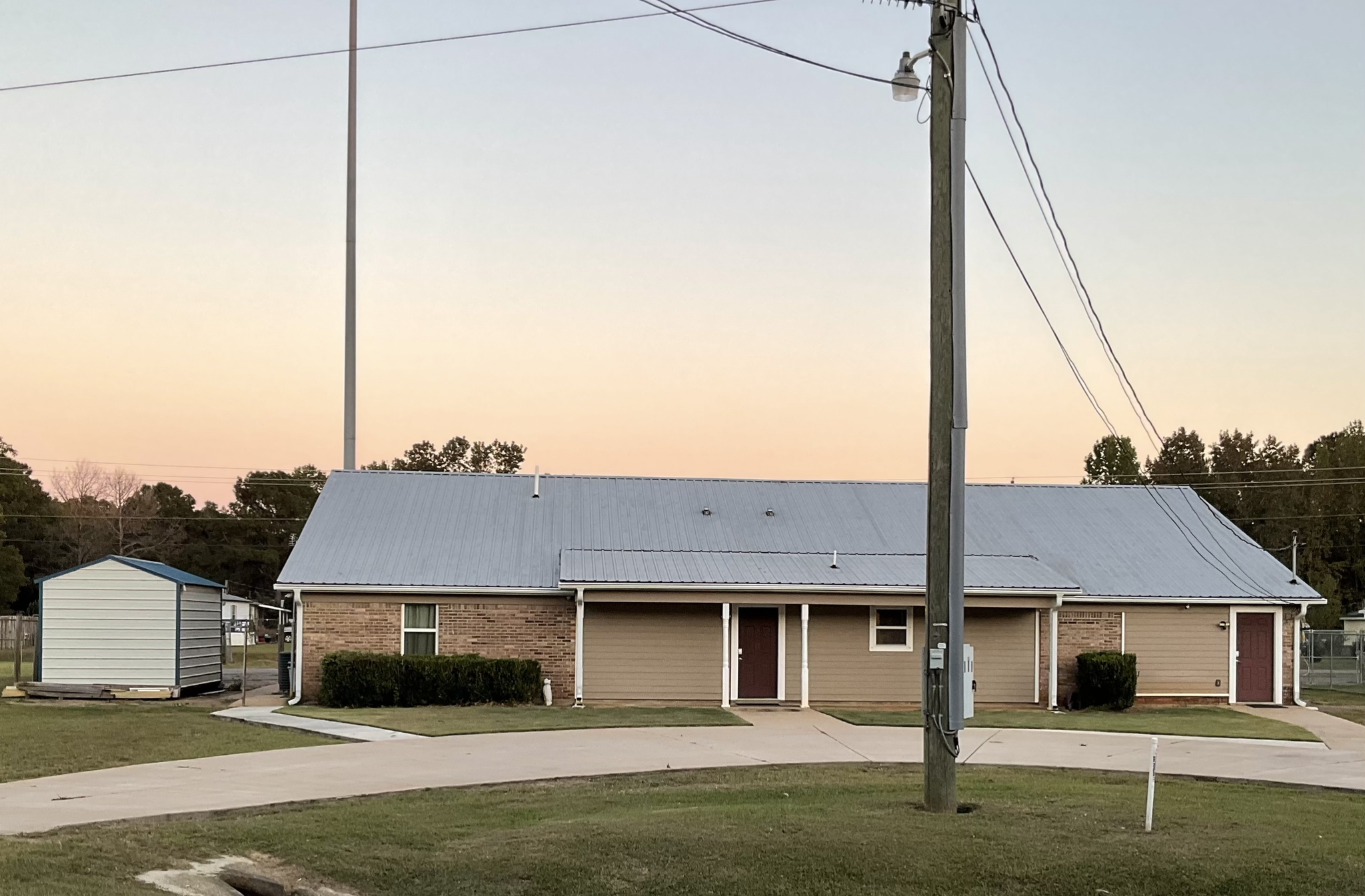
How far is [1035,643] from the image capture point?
26734mm

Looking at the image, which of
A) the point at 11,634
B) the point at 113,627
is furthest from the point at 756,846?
the point at 11,634

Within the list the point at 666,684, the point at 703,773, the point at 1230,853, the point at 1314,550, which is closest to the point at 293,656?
the point at 666,684

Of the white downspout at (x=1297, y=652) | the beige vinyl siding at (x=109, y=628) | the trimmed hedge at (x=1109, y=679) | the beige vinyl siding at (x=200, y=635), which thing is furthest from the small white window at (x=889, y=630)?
the beige vinyl siding at (x=109, y=628)

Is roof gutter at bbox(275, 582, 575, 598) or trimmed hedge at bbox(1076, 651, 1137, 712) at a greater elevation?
roof gutter at bbox(275, 582, 575, 598)

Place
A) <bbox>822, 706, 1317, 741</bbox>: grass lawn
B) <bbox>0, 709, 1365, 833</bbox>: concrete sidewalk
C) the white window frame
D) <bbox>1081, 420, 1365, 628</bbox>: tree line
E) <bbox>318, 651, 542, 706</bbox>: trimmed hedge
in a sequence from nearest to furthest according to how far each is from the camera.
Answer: <bbox>0, 709, 1365, 833</bbox>: concrete sidewalk < <bbox>822, 706, 1317, 741</bbox>: grass lawn < <bbox>318, 651, 542, 706</bbox>: trimmed hedge < the white window frame < <bbox>1081, 420, 1365, 628</bbox>: tree line

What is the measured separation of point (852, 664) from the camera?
85.9 ft

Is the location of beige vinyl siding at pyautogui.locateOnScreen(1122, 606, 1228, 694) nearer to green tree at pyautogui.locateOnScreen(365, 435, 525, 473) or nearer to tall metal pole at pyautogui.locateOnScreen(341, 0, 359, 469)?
tall metal pole at pyautogui.locateOnScreen(341, 0, 359, 469)

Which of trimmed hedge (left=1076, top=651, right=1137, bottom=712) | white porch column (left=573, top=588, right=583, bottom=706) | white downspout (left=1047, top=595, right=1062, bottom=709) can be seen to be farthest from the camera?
trimmed hedge (left=1076, top=651, right=1137, bottom=712)

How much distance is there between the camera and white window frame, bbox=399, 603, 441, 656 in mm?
25594

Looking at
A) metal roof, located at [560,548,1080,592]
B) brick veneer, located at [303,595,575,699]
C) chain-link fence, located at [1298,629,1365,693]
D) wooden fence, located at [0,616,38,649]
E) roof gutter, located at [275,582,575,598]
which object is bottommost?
wooden fence, located at [0,616,38,649]

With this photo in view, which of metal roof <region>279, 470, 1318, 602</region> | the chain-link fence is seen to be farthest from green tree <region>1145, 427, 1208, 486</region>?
metal roof <region>279, 470, 1318, 602</region>

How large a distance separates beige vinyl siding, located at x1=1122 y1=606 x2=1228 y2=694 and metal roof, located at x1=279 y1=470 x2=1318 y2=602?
Result: 0.51m

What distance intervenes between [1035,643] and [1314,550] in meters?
53.5

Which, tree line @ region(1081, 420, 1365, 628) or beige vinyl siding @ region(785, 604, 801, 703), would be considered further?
tree line @ region(1081, 420, 1365, 628)
